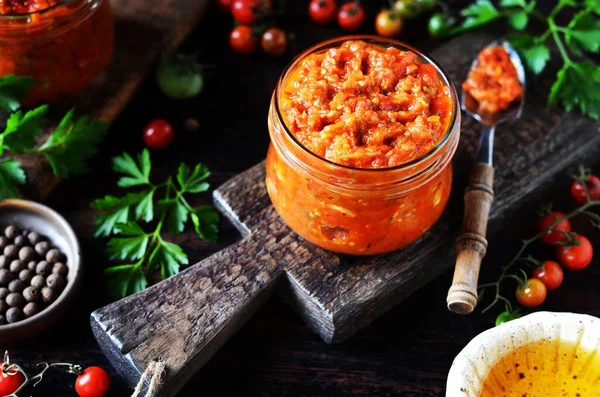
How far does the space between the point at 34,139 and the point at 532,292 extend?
239 cm

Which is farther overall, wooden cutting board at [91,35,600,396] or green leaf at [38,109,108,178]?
green leaf at [38,109,108,178]

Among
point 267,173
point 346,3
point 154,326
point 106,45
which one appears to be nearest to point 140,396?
point 154,326

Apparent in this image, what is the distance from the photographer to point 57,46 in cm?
353

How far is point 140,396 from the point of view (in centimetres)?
294

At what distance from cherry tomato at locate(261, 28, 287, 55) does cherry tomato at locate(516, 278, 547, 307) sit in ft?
6.10

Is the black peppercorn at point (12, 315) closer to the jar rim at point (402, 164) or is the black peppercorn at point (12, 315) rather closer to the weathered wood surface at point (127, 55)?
the weathered wood surface at point (127, 55)

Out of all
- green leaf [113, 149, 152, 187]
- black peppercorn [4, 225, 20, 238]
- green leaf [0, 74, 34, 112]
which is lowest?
black peppercorn [4, 225, 20, 238]

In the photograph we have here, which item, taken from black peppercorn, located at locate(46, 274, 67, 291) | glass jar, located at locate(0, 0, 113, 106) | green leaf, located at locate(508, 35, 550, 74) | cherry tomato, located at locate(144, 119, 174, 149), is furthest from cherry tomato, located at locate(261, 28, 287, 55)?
black peppercorn, located at locate(46, 274, 67, 291)

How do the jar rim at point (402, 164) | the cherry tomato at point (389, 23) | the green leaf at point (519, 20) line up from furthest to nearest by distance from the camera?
the cherry tomato at point (389, 23), the green leaf at point (519, 20), the jar rim at point (402, 164)

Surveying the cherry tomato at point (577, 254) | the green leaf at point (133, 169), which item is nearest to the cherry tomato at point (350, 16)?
the green leaf at point (133, 169)

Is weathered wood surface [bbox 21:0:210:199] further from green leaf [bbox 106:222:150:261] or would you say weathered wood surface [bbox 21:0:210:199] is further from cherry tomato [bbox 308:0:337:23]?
cherry tomato [bbox 308:0:337:23]

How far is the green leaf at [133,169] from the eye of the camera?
143 inches

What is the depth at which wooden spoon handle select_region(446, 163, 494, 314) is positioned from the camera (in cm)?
303

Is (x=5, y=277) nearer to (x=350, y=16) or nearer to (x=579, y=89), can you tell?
(x=350, y=16)
